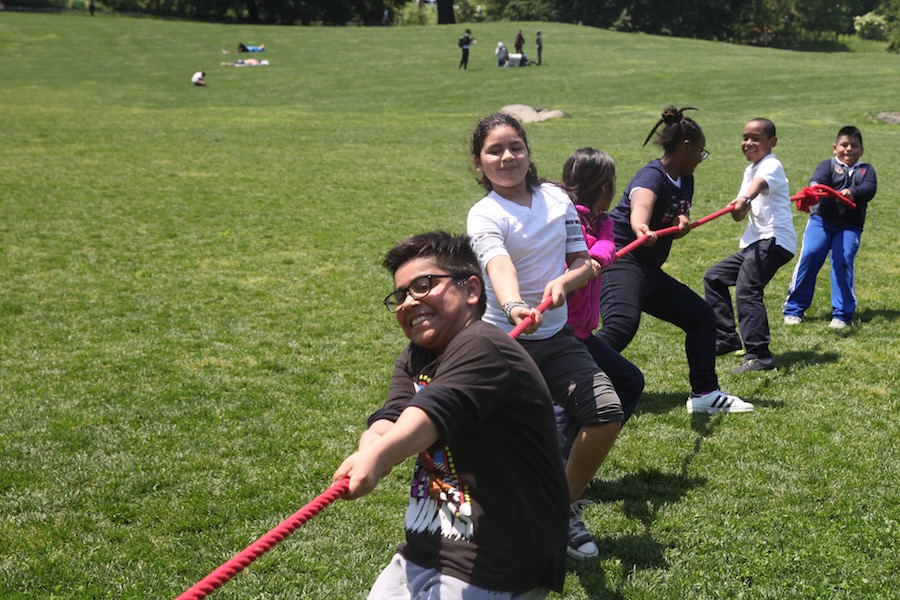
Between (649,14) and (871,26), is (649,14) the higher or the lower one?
the higher one

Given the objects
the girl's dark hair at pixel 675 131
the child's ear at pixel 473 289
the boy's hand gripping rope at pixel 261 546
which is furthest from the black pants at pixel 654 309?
the boy's hand gripping rope at pixel 261 546

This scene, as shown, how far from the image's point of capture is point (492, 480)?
2.52 meters

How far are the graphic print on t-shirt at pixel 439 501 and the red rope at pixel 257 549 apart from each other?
0.42 metres

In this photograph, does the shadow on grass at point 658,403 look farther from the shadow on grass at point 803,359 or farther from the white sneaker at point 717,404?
the shadow on grass at point 803,359

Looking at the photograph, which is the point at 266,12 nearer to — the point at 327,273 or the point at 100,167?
the point at 100,167

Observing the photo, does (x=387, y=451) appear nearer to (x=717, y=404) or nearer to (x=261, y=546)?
(x=261, y=546)

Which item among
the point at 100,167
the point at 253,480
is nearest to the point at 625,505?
the point at 253,480

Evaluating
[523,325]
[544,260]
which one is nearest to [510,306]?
[523,325]

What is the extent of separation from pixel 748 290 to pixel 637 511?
3136 mm

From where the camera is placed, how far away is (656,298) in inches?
233

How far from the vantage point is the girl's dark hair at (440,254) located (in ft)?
9.05

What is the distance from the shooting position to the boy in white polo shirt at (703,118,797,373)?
709cm

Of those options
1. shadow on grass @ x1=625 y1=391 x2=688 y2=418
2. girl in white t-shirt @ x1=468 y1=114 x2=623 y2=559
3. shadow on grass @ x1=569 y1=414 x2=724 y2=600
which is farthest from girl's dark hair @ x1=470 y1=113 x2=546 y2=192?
shadow on grass @ x1=625 y1=391 x2=688 y2=418

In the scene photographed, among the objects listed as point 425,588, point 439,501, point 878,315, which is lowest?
point 878,315
